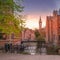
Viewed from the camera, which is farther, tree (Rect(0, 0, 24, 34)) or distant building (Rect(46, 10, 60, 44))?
distant building (Rect(46, 10, 60, 44))

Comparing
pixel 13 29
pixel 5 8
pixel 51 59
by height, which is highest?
pixel 5 8

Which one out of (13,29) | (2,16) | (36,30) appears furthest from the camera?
(36,30)

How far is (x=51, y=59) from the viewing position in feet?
50.0

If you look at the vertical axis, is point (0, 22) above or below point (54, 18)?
below

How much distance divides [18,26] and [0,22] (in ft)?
4.20

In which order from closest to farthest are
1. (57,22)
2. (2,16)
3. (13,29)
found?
(2,16) < (13,29) < (57,22)

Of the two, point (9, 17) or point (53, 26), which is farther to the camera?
point (53, 26)

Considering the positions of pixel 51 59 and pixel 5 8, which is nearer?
pixel 5 8

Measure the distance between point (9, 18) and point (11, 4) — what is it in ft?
2.89

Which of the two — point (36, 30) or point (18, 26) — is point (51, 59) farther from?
point (36, 30)

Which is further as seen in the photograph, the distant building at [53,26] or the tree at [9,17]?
the distant building at [53,26]

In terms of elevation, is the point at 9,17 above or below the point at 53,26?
below

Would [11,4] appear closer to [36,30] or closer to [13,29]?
[13,29]

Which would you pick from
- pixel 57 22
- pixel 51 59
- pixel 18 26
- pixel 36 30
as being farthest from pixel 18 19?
pixel 57 22
